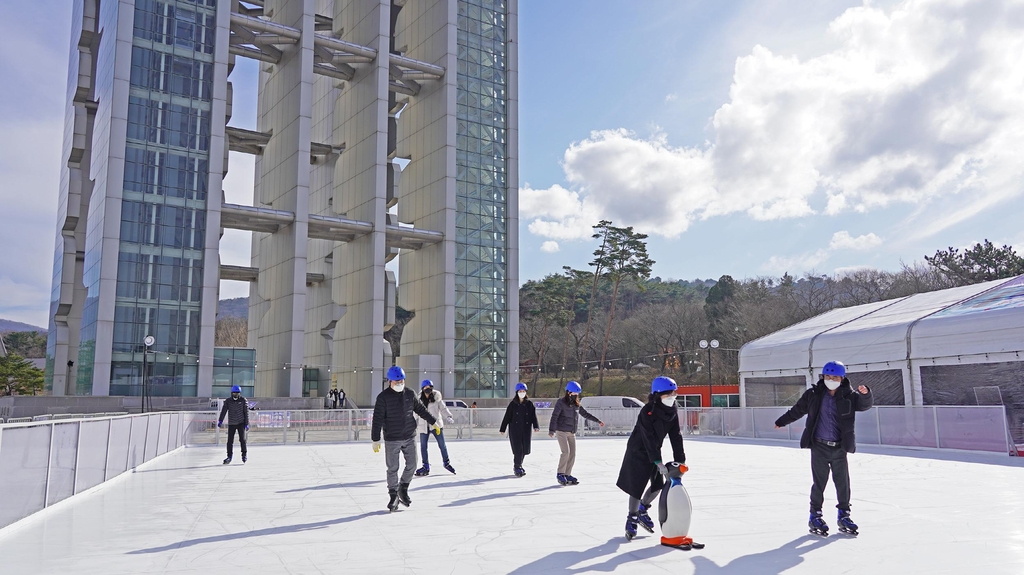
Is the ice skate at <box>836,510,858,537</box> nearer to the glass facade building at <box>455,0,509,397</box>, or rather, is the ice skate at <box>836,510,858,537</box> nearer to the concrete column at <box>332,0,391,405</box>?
the concrete column at <box>332,0,391,405</box>

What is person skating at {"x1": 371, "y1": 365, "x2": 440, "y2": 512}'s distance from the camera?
1045 cm

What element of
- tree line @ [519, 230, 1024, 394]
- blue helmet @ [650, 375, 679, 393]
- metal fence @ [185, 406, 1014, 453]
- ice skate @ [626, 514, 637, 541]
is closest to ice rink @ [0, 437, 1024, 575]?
ice skate @ [626, 514, 637, 541]

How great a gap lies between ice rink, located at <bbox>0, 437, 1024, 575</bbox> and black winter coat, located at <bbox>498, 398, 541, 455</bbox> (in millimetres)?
713

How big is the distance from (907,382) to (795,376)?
5449mm

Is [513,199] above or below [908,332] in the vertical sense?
above

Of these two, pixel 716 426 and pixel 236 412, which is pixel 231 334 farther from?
pixel 236 412

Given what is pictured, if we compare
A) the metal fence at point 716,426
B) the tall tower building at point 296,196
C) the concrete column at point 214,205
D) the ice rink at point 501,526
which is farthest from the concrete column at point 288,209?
the ice rink at point 501,526

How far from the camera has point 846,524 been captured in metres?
8.38

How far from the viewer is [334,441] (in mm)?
27719

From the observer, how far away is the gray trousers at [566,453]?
13.6m

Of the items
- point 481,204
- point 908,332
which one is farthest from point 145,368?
point 908,332

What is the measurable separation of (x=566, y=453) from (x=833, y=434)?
5827 millimetres

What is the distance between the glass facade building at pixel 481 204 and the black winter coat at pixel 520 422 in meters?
43.2

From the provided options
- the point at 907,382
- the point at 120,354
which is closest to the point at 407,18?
the point at 120,354
